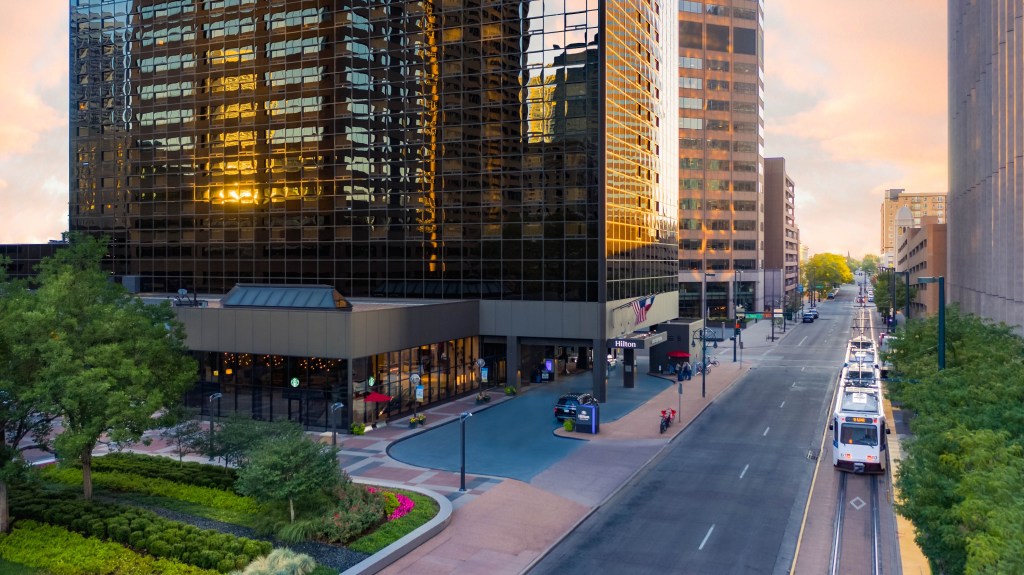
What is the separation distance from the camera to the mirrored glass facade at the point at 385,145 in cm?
6050

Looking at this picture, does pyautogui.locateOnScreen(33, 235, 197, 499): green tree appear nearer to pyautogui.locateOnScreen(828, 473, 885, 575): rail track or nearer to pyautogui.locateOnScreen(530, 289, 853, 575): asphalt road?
pyautogui.locateOnScreen(530, 289, 853, 575): asphalt road

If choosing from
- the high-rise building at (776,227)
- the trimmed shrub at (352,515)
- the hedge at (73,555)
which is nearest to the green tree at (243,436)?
the trimmed shrub at (352,515)

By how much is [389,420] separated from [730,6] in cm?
11550

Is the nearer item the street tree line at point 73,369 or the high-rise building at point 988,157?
the street tree line at point 73,369

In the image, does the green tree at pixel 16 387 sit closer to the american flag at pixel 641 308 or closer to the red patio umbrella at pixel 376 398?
the red patio umbrella at pixel 376 398

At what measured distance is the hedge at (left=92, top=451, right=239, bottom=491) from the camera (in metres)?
33.2

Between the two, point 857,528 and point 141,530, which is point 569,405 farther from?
point 141,530

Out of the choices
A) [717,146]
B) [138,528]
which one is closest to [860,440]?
[138,528]

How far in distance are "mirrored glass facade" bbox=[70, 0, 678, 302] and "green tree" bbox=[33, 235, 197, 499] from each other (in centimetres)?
3294

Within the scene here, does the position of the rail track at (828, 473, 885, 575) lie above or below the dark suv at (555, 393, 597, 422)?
below

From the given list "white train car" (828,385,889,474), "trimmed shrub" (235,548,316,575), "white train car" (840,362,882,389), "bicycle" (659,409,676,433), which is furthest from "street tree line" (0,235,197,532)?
"white train car" (840,362,882,389)

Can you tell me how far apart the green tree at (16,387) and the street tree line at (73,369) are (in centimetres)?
4

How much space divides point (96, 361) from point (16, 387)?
108 inches

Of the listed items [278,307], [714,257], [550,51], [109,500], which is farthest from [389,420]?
[714,257]
